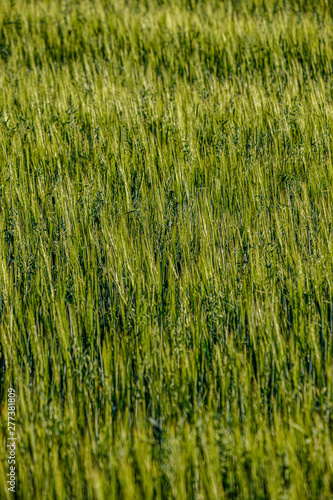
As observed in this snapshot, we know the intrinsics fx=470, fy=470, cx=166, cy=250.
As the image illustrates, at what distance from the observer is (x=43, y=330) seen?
1.73 meters

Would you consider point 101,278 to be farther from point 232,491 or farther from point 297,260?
point 232,491

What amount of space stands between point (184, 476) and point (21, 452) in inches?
18.3

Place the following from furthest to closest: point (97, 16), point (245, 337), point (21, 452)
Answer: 1. point (97, 16)
2. point (245, 337)
3. point (21, 452)

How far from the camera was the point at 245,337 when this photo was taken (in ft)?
5.52

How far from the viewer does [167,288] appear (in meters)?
1.85

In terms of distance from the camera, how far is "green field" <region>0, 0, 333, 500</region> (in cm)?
125

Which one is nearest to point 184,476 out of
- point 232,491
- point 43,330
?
point 232,491

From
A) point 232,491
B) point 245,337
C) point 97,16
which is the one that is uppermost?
point 97,16

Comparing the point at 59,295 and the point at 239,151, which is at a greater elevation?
the point at 239,151

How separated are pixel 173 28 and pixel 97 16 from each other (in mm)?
959

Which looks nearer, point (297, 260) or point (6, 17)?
point (297, 260)

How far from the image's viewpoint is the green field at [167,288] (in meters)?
1.25

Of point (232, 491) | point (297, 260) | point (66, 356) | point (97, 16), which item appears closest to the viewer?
point (232, 491)

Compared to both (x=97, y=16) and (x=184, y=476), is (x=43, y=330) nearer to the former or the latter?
(x=184, y=476)
